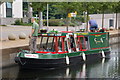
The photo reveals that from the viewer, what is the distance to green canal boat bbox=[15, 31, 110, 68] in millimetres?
15508

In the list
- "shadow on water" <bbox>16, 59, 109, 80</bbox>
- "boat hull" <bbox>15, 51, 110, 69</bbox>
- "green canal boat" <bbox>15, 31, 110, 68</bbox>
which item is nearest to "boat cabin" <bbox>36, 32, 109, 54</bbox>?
"green canal boat" <bbox>15, 31, 110, 68</bbox>

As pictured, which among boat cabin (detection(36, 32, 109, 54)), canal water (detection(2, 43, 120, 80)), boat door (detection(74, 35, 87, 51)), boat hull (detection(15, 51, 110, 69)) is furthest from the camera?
boat door (detection(74, 35, 87, 51))

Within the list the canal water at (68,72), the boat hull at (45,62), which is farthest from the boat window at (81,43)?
the canal water at (68,72)

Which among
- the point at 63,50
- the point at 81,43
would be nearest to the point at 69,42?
the point at 63,50

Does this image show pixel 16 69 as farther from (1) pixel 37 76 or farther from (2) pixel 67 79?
(2) pixel 67 79

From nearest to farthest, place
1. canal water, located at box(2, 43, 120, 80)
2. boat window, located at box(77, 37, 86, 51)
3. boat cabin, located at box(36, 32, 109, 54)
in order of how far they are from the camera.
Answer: canal water, located at box(2, 43, 120, 80) < boat cabin, located at box(36, 32, 109, 54) < boat window, located at box(77, 37, 86, 51)

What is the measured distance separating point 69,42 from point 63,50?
0.90 meters

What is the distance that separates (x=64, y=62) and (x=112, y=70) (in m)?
2.79

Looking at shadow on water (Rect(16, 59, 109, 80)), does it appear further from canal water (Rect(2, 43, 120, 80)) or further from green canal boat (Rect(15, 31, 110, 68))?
green canal boat (Rect(15, 31, 110, 68))

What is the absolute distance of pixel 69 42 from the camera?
17.7 metres

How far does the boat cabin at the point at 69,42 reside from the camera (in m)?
16.7

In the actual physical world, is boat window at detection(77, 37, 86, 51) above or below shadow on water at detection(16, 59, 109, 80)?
above

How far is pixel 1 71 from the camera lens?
15.3 meters

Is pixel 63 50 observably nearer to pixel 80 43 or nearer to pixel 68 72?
pixel 68 72
